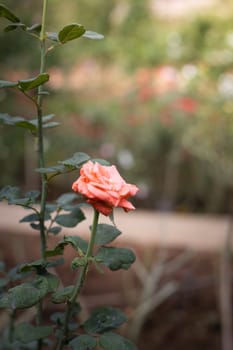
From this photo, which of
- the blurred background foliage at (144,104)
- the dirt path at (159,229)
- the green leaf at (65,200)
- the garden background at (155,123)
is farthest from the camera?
the blurred background foliage at (144,104)

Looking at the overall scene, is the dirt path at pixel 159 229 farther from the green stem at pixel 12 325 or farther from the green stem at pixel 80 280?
the green stem at pixel 80 280

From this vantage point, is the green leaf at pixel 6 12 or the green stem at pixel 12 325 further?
the green stem at pixel 12 325

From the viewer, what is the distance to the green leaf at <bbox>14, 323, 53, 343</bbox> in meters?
0.66

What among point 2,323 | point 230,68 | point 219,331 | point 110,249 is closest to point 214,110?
point 230,68

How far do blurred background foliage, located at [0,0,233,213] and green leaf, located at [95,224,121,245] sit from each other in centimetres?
174

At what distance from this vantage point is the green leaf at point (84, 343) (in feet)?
2.17

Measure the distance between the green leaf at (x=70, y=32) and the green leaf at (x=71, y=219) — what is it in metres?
0.30

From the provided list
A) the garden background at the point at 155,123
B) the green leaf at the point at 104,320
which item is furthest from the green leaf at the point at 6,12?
the garden background at the point at 155,123

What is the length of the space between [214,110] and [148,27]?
896 millimetres

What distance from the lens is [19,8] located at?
2.54 meters

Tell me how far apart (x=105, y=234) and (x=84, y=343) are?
0.54 ft

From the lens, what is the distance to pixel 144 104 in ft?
11.5

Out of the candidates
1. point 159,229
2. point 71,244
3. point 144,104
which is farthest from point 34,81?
point 144,104

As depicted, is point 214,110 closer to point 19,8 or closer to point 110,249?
point 19,8
